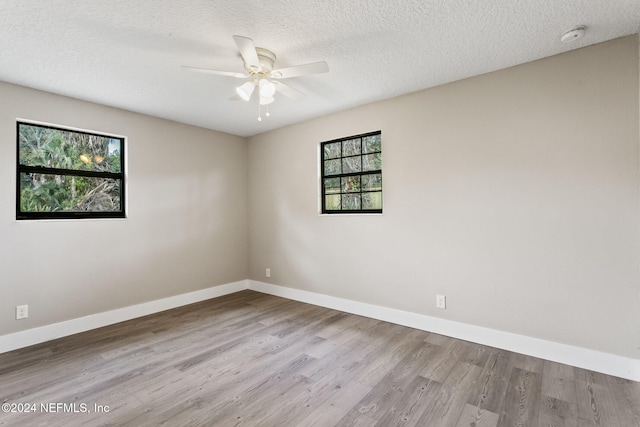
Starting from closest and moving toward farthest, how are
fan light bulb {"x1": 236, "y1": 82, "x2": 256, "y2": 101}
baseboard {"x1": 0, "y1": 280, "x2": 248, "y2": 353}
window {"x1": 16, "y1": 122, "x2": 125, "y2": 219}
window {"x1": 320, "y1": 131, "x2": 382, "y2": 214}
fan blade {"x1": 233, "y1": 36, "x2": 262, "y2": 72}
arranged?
fan blade {"x1": 233, "y1": 36, "x2": 262, "y2": 72}
fan light bulb {"x1": 236, "y1": 82, "x2": 256, "y2": 101}
baseboard {"x1": 0, "y1": 280, "x2": 248, "y2": 353}
window {"x1": 16, "y1": 122, "x2": 125, "y2": 219}
window {"x1": 320, "y1": 131, "x2": 382, "y2": 214}

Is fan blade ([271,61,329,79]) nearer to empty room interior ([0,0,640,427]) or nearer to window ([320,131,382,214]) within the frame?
empty room interior ([0,0,640,427])

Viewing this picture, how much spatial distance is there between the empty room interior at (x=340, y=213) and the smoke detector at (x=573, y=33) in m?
0.01

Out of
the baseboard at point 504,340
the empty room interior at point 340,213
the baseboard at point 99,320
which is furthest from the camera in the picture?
the baseboard at point 99,320

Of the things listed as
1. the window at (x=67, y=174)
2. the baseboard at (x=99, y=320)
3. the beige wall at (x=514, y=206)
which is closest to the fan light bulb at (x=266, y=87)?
the beige wall at (x=514, y=206)

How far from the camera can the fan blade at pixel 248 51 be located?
6.01 feet

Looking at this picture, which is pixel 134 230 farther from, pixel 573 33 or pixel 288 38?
pixel 573 33

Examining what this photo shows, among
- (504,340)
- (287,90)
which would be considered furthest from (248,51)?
(504,340)

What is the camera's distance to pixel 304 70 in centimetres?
215

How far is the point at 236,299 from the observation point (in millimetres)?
4312

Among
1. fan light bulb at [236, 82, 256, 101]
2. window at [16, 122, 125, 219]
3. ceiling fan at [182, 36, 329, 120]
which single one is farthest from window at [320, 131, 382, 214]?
window at [16, 122, 125, 219]

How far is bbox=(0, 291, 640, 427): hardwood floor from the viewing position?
6.04ft

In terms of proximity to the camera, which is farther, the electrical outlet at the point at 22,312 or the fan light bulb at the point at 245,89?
the electrical outlet at the point at 22,312

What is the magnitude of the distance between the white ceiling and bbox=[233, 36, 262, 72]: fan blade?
0.67 feet

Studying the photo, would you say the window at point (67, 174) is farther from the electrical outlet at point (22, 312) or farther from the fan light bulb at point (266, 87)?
the fan light bulb at point (266, 87)
